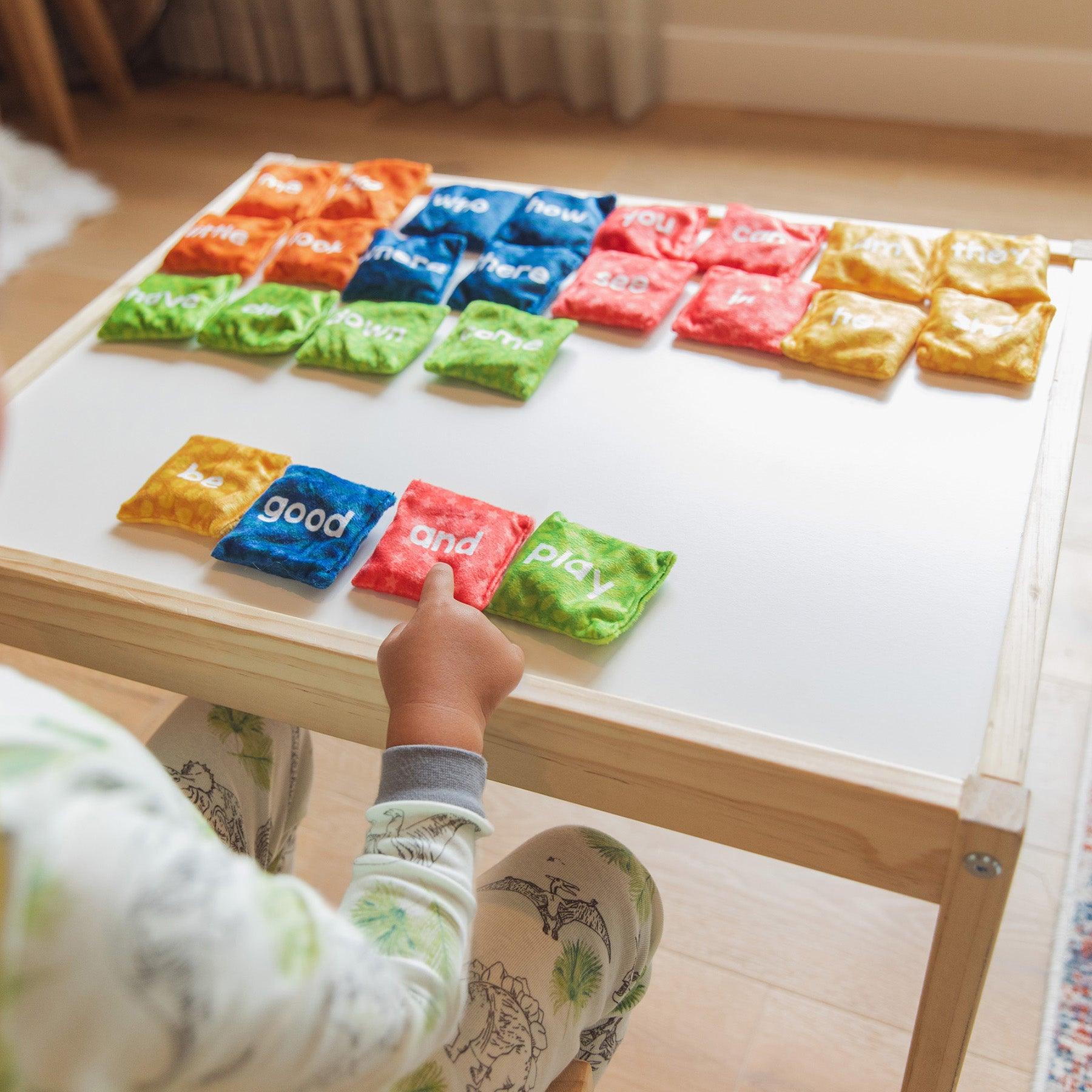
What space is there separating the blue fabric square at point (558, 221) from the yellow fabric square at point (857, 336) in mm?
271

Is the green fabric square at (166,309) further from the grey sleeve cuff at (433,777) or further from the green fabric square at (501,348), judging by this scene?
the grey sleeve cuff at (433,777)

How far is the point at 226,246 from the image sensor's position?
1.19 m

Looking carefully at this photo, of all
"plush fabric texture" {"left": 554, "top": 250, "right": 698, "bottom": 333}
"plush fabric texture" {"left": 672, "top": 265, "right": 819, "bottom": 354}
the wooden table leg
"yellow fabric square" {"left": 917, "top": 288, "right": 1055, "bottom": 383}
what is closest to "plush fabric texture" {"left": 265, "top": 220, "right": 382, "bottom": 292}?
"plush fabric texture" {"left": 554, "top": 250, "right": 698, "bottom": 333}

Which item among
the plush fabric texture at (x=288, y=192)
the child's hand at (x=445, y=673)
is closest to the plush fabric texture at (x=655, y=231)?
the plush fabric texture at (x=288, y=192)

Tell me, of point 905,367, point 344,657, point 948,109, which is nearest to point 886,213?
point 948,109

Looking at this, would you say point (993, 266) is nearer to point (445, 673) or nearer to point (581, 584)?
point (581, 584)

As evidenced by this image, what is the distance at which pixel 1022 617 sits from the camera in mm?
729

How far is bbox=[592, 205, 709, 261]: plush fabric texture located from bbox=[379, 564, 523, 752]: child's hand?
53cm

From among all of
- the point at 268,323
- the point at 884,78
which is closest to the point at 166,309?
the point at 268,323

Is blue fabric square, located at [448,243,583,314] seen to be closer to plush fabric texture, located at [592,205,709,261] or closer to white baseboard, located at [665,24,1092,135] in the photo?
plush fabric texture, located at [592,205,709,261]

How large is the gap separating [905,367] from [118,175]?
2.12 m

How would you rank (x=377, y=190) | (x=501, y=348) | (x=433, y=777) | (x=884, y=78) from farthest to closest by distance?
(x=884, y=78) < (x=377, y=190) < (x=501, y=348) < (x=433, y=777)

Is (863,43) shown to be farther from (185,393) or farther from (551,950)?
(551,950)

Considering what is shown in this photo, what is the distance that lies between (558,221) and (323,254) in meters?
0.25
